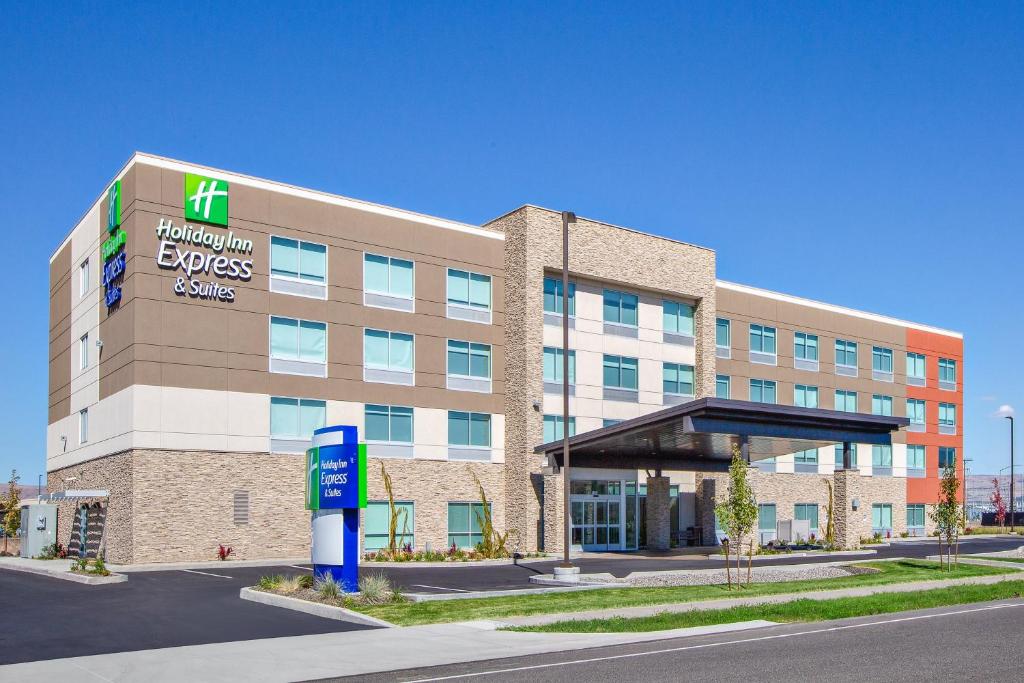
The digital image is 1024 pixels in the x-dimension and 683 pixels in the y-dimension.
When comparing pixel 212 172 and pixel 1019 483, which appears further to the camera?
pixel 1019 483

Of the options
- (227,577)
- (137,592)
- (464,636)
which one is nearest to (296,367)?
(227,577)

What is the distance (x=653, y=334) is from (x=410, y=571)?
20.0m

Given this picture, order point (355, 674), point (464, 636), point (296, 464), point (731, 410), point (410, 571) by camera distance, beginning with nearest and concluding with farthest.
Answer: point (355, 674) → point (464, 636) → point (410, 571) → point (731, 410) → point (296, 464)

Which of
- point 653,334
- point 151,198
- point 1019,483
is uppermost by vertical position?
point 151,198

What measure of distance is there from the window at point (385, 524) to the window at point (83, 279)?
48.5 feet

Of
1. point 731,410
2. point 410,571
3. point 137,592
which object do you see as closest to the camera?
point 137,592

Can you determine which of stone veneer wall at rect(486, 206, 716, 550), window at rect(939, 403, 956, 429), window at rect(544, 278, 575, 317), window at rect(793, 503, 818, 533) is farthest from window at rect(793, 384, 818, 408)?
window at rect(544, 278, 575, 317)

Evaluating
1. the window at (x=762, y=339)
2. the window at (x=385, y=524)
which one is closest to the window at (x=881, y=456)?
the window at (x=762, y=339)

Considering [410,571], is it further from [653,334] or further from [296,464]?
[653,334]

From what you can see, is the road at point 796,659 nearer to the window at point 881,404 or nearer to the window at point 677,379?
the window at point 677,379

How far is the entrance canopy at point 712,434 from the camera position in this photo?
35844mm

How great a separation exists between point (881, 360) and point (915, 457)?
271 inches

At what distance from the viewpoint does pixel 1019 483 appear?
15562 centimetres

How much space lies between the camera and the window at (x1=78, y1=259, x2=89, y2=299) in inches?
1651
